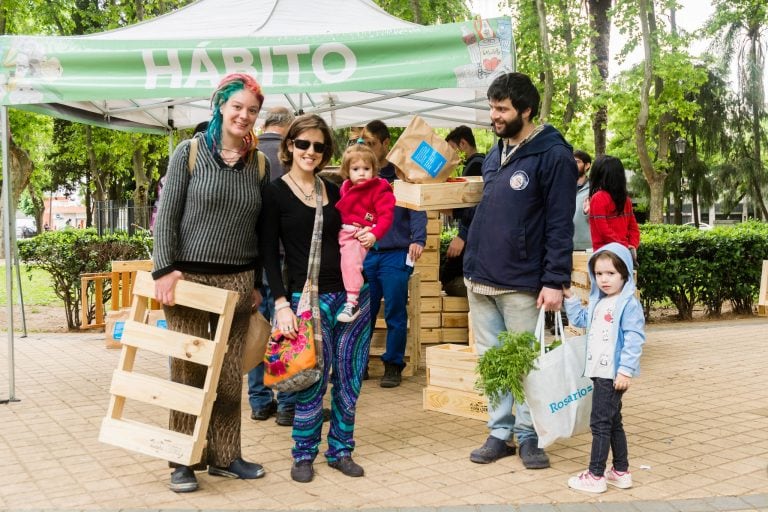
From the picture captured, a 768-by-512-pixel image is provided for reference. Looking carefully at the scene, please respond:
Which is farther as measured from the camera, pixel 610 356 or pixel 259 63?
pixel 259 63

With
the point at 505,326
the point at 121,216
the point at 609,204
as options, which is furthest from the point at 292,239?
the point at 121,216

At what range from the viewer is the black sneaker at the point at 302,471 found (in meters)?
4.33

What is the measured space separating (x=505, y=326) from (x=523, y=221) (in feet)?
2.22

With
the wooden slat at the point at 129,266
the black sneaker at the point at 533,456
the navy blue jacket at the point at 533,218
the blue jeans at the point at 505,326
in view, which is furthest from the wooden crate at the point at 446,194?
the wooden slat at the point at 129,266

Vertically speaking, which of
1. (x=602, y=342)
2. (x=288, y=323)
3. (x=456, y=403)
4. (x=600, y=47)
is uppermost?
(x=600, y=47)

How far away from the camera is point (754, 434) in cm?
533

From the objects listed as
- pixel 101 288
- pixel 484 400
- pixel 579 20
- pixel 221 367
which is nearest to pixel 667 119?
pixel 579 20

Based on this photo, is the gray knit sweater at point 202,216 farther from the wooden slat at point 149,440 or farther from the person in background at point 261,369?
the person in background at point 261,369

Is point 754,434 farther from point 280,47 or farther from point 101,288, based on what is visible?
point 101,288

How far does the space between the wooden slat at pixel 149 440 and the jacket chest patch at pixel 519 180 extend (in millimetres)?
2188

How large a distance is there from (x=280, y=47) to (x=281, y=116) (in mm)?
533

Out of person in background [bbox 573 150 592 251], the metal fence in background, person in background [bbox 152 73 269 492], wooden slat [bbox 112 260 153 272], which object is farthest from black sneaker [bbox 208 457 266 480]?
the metal fence in background

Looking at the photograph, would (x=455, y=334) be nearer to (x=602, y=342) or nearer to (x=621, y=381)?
(x=602, y=342)

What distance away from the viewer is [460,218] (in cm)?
561
